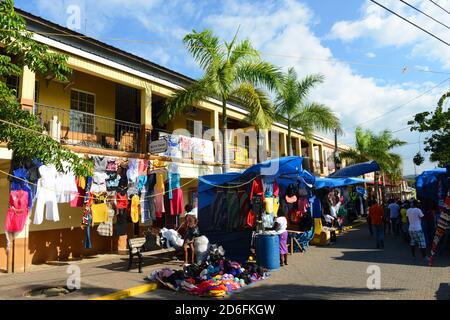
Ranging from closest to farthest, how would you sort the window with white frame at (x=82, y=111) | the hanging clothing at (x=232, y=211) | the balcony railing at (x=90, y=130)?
the hanging clothing at (x=232, y=211)
the balcony railing at (x=90, y=130)
the window with white frame at (x=82, y=111)

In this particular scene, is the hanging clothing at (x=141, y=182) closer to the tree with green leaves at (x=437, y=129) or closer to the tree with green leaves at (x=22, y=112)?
the tree with green leaves at (x=22, y=112)

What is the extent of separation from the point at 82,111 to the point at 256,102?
6.80 m

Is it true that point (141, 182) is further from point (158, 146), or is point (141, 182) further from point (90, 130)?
point (90, 130)

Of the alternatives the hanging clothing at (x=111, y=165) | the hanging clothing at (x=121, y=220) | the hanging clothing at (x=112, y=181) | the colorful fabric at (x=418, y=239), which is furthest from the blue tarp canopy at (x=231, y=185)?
the colorful fabric at (x=418, y=239)

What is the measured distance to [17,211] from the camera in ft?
29.8

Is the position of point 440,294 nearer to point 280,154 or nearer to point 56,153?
point 56,153

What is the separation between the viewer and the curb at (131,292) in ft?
23.3

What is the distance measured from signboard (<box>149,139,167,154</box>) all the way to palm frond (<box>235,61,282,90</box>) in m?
3.96

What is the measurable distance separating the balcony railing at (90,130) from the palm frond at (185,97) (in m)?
1.38

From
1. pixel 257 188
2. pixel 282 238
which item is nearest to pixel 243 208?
pixel 257 188

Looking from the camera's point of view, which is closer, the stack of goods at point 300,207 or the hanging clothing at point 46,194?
the hanging clothing at point 46,194

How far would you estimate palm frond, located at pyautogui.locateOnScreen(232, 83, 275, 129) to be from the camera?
14492 mm

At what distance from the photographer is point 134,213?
11312 mm

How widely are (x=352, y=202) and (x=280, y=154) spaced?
5.86 meters
